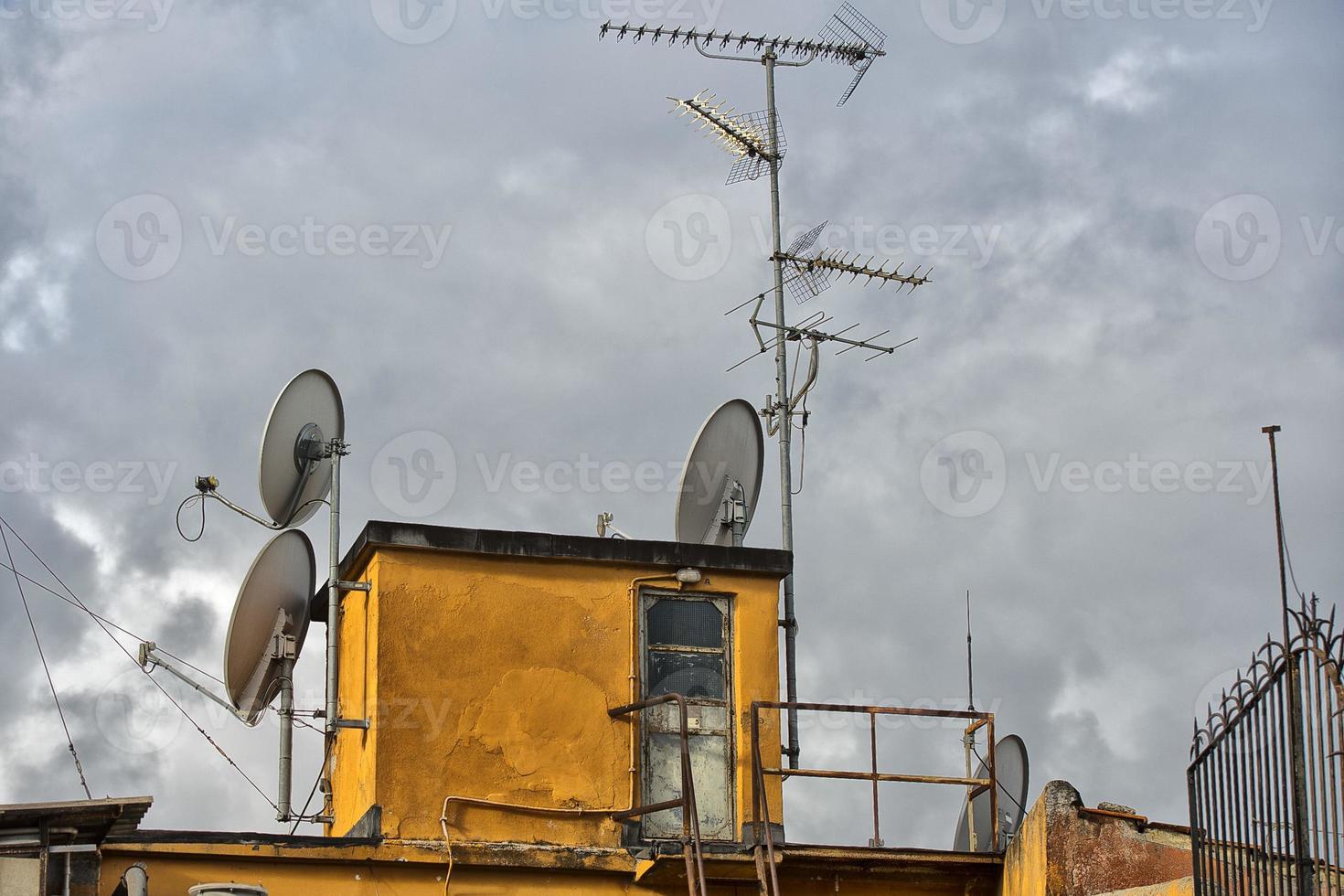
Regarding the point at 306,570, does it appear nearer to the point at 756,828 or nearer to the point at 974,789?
the point at 756,828

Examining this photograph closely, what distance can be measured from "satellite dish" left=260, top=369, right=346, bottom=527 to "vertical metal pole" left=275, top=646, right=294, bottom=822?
152 centimetres

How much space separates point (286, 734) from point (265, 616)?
3.95 feet

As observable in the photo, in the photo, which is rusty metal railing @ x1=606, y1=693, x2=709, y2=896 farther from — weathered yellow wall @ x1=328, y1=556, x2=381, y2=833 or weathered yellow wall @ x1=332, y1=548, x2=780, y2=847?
weathered yellow wall @ x1=328, y1=556, x2=381, y2=833

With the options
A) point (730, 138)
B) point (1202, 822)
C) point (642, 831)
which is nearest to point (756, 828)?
point (642, 831)

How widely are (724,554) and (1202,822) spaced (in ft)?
21.7

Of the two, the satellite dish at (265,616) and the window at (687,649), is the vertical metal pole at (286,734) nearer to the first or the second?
the satellite dish at (265,616)

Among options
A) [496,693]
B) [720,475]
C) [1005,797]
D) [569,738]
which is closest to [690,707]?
[569,738]

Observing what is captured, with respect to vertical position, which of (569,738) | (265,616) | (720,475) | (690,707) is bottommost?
(569,738)

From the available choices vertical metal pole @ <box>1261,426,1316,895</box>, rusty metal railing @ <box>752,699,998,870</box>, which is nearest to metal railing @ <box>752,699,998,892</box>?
rusty metal railing @ <box>752,699,998,870</box>

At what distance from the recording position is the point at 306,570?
60.7 ft

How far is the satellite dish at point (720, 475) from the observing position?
18.9 metres

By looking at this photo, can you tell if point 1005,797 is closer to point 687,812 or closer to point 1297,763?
point 687,812

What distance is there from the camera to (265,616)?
59.5 feet

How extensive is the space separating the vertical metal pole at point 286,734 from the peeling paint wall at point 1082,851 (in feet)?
23.5
